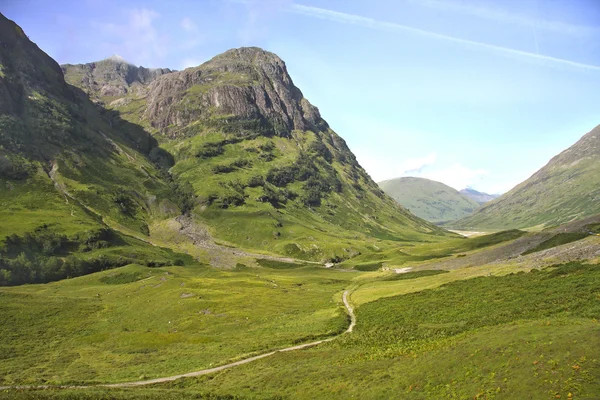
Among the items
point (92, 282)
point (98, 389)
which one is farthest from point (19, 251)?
point (98, 389)

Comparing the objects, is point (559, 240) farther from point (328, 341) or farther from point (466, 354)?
point (466, 354)

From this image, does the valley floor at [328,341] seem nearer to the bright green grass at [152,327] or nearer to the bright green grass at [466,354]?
the bright green grass at [466,354]

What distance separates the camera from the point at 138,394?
137 feet

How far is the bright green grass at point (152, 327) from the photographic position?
58188 mm

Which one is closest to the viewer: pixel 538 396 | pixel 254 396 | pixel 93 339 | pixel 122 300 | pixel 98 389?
pixel 538 396

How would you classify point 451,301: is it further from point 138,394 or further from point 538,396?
point 138,394

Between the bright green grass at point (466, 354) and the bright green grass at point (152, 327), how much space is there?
484 inches

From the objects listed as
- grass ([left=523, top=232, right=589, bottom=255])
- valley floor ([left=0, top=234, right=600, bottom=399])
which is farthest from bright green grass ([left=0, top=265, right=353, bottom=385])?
grass ([left=523, top=232, right=589, bottom=255])

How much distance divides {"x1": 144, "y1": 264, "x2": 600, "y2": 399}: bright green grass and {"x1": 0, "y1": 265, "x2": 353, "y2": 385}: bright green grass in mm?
12306

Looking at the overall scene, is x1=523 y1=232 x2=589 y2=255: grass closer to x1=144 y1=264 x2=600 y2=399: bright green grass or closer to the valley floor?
the valley floor

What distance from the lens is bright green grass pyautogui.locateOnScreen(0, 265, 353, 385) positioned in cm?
5819

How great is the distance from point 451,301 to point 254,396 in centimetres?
4539

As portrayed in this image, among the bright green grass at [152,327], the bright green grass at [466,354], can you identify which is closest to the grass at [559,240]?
the bright green grass at [466,354]

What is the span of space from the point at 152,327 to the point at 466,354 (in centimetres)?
7164
